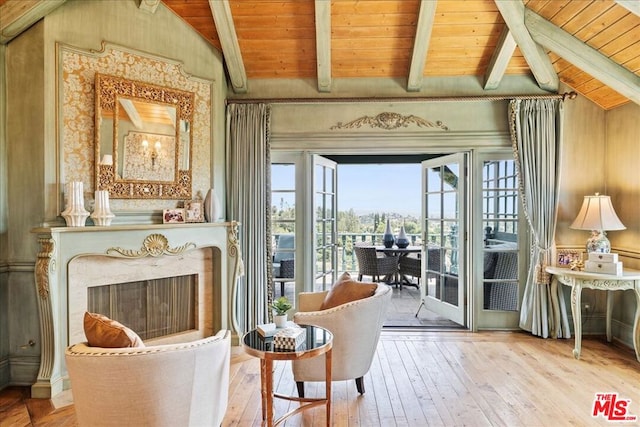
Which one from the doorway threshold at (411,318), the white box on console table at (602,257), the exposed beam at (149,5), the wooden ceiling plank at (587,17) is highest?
the exposed beam at (149,5)

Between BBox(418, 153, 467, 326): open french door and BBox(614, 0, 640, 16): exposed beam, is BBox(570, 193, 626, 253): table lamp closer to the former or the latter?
BBox(418, 153, 467, 326): open french door

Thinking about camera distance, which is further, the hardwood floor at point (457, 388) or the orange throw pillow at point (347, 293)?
the orange throw pillow at point (347, 293)

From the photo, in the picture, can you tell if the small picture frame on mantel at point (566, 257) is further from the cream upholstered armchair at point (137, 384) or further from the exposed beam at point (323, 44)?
the cream upholstered armchair at point (137, 384)

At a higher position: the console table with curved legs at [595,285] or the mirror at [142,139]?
the mirror at [142,139]

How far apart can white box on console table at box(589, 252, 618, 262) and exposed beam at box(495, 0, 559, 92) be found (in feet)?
5.97

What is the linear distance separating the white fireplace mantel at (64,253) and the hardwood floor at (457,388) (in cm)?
27

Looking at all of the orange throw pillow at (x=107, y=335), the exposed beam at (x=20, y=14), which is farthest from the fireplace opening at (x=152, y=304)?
the exposed beam at (x=20, y=14)

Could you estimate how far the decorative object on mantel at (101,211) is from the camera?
3.23m

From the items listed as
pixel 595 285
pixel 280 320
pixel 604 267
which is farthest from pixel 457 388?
pixel 604 267

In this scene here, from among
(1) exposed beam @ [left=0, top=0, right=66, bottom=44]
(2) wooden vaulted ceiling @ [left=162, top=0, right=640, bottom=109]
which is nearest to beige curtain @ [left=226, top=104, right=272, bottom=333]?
(2) wooden vaulted ceiling @ [left=162, top=0, right=640, bottom=109]

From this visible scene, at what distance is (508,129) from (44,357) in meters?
4.77

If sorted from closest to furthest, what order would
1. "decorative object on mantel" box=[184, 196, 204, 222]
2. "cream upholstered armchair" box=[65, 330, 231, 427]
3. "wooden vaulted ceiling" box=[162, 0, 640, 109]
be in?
"cream upholstered armchair" box=[65, 330, 231, 427]
"wooden vaulted ceiling" box=[162, 0, 640, 109]
"decorative object on mantel" box=[184, 196, 204, 222]

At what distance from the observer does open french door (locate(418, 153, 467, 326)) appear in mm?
4605

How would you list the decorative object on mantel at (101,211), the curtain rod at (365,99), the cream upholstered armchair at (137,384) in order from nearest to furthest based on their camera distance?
the cream upholstered armchair at (137,384) → the decorative object on mantel at (101,211) → the curtain rod at (365,99)
